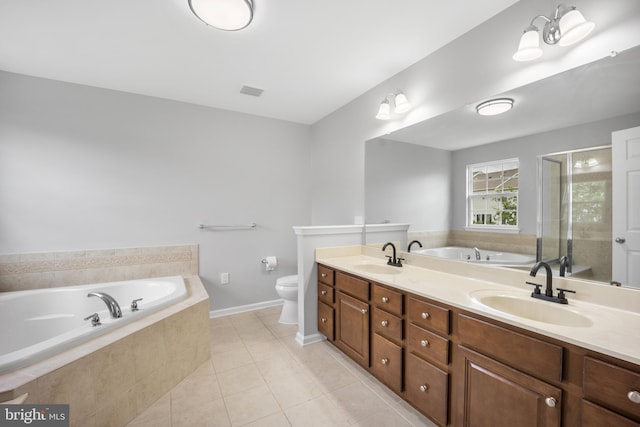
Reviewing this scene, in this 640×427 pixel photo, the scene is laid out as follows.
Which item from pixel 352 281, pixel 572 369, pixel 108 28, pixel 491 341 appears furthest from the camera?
pixel 352 281

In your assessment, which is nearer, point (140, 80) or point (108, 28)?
point (108, 28)

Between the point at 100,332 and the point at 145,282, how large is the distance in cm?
106

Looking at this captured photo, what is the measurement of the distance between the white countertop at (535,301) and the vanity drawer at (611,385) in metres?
0.05

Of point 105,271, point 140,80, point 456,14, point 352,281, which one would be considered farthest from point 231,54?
point 105,271

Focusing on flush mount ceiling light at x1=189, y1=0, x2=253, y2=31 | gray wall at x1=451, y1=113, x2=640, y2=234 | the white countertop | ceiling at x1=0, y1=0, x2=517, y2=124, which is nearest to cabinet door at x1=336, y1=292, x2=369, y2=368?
the white countertop

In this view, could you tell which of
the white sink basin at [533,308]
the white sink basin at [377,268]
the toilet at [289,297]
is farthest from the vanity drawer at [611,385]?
the toilet at [289,297]

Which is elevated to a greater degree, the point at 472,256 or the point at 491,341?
the point at 472,256

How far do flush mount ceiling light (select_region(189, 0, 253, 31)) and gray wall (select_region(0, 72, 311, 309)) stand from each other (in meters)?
1.57

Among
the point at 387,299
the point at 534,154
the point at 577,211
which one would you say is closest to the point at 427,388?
the point at 387,299

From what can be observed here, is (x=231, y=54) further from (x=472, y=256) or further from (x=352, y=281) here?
(x=472, y=256)

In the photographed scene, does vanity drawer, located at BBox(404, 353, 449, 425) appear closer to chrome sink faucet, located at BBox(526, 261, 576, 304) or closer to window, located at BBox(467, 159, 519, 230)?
chrome sink faucet, located at BBox(526, 261, 576, 304)

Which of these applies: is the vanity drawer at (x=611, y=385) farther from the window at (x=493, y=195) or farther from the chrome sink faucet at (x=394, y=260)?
the chrome sink faucet at (x=394, y=260)

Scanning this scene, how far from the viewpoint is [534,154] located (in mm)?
1538

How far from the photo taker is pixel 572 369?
3.08 ft
